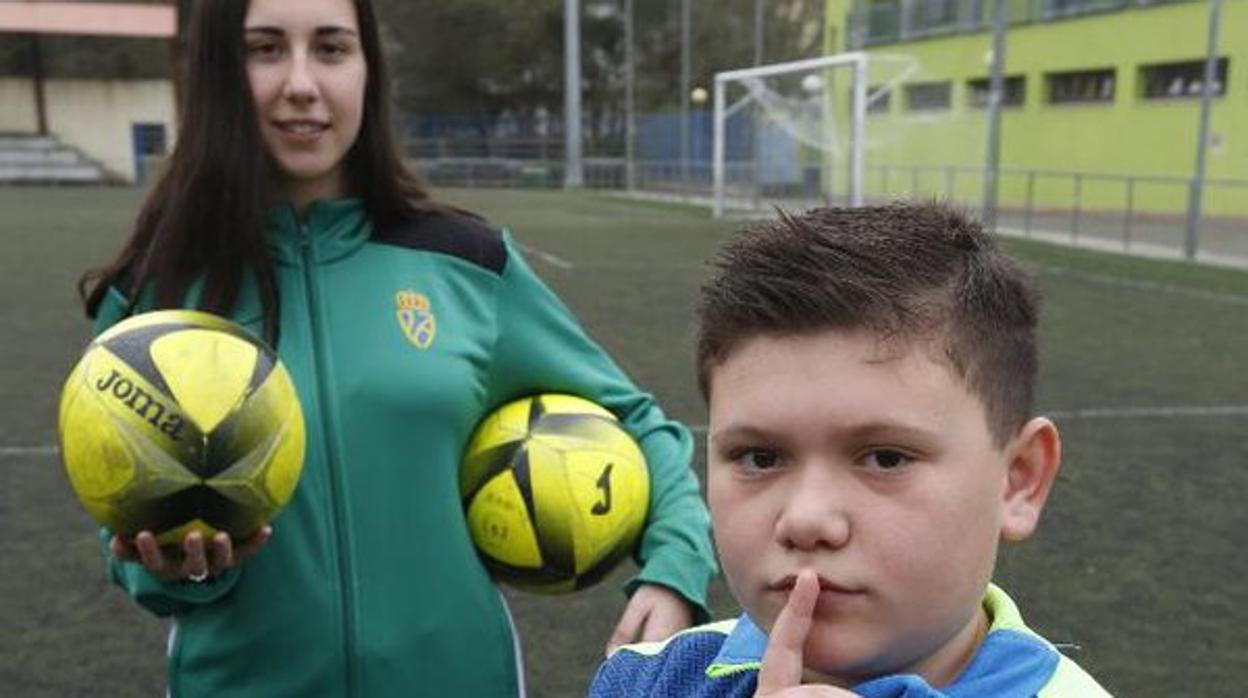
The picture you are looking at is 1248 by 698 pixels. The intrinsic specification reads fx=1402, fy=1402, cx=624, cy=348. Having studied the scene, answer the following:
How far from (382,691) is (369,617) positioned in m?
0.12

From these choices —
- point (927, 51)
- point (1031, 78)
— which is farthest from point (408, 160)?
point (927, 51)

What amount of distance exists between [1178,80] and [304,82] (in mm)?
28736

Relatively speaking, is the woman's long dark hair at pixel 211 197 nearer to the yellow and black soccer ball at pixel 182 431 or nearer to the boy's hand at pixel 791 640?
the yellow and black soccer ball at pixel 182 431

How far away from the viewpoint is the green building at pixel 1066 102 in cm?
2584

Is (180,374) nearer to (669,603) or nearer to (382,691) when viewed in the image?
(382,691)

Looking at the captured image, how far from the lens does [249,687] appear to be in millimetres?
2105

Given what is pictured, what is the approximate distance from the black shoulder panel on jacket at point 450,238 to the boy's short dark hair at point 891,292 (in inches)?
39.7

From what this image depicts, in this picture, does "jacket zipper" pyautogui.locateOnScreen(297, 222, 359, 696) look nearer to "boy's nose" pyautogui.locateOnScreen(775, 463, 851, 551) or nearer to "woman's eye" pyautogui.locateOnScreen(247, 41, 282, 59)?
"woman's eye" pyautogui.locateOnScreen(247, 41, 282, 59)

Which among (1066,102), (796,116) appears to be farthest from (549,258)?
(1066,102)

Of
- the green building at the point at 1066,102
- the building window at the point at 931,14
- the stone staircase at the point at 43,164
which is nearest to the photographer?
the green building at the point at 1066,102

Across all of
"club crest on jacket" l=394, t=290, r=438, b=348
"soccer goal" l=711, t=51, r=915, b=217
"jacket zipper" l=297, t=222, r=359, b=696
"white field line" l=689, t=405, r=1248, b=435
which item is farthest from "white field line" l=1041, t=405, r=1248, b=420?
"soccer goal" l=711, t=51, r=915, b=217

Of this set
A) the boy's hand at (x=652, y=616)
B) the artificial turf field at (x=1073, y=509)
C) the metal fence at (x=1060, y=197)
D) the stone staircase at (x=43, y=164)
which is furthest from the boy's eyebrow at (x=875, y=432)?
the stone staircase at (x=43, y=164)

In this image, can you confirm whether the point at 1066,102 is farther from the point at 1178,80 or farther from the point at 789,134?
the point at 789,134

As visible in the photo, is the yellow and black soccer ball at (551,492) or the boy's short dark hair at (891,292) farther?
the yellow and black soccer ball at (551,492)
